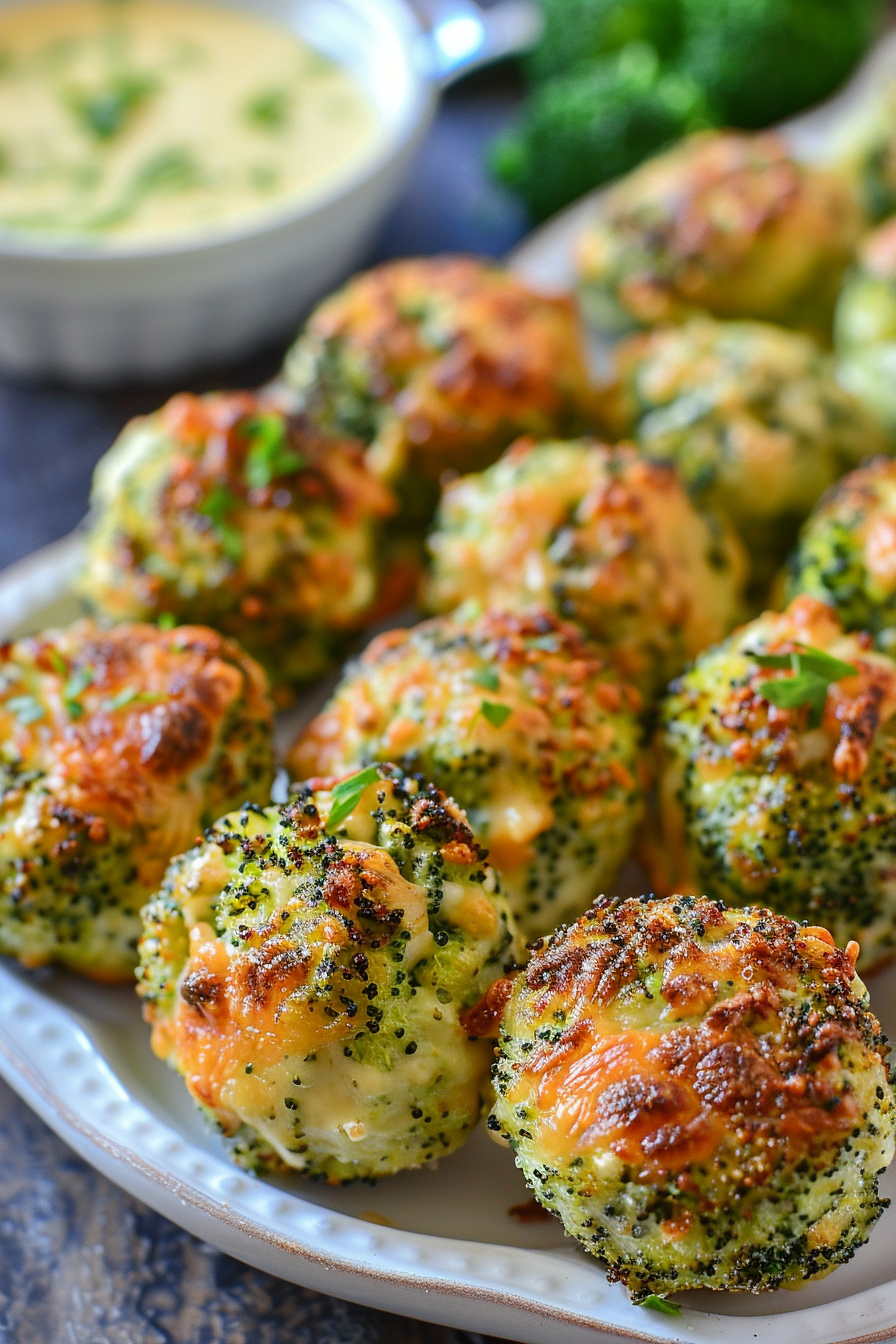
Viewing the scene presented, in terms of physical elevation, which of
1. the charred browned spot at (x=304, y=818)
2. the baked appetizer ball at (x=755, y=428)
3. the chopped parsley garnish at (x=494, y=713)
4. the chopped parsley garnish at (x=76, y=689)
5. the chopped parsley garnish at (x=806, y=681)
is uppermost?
the chopped parsley garnish at (x=76, y=689)

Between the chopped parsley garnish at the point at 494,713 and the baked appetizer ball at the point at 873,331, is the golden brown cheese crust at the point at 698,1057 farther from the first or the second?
the baked appetizer ball at the point at 873,331

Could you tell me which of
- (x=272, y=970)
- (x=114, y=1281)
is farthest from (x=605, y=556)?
(x=114, y=1281)

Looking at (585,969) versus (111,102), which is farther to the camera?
(111,102)

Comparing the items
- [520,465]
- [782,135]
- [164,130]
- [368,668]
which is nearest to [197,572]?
[368,668]

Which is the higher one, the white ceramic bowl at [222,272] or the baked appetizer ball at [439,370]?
the white ceramic bowl at [222,272]

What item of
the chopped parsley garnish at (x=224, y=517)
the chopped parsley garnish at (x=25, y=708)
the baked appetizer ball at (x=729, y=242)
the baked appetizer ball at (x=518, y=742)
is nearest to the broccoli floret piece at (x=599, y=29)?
the baked appetizer ball at (x=729, y=242)

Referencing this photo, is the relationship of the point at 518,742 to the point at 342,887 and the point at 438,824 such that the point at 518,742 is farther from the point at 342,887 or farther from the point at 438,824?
the point at 342,887
